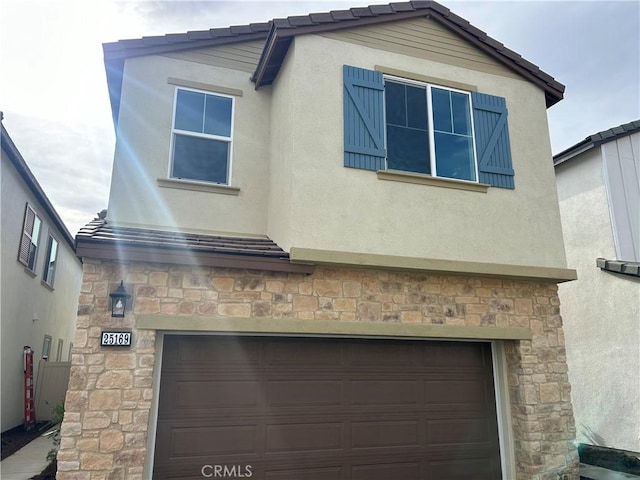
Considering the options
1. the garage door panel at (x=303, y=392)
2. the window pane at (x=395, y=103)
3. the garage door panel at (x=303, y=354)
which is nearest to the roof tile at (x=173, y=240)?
the garage door panel at (x=303, y=354)

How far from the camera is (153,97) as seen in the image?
8.12 metres

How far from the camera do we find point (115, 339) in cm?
596

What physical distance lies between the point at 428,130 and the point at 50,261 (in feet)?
40.2

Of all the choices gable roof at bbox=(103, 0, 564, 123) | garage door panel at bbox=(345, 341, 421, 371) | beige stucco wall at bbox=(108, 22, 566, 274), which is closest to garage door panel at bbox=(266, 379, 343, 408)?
garage door panel at bbox=(345, 341, 421, 371)

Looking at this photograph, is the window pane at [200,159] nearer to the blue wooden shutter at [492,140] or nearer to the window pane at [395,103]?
the window pane at [395,103]

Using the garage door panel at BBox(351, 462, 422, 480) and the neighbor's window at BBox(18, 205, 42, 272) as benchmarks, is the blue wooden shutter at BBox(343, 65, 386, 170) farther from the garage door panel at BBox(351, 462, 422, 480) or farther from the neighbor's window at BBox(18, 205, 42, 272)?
the neighbor's window at BBox(18, 205, 42, 272)

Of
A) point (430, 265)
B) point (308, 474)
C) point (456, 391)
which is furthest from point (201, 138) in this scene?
point (456, 391)

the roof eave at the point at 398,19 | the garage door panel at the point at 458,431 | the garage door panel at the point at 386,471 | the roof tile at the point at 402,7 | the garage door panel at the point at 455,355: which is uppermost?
the roof tile at the point at 402,7

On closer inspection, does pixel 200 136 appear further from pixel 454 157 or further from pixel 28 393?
pixel 28 393

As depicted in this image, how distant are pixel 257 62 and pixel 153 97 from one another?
2.04 m

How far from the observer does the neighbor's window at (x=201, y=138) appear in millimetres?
8133

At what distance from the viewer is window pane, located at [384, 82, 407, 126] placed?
305 inches

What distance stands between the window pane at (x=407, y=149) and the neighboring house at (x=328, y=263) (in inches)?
1.1

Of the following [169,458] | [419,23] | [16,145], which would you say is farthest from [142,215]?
[419,23]
